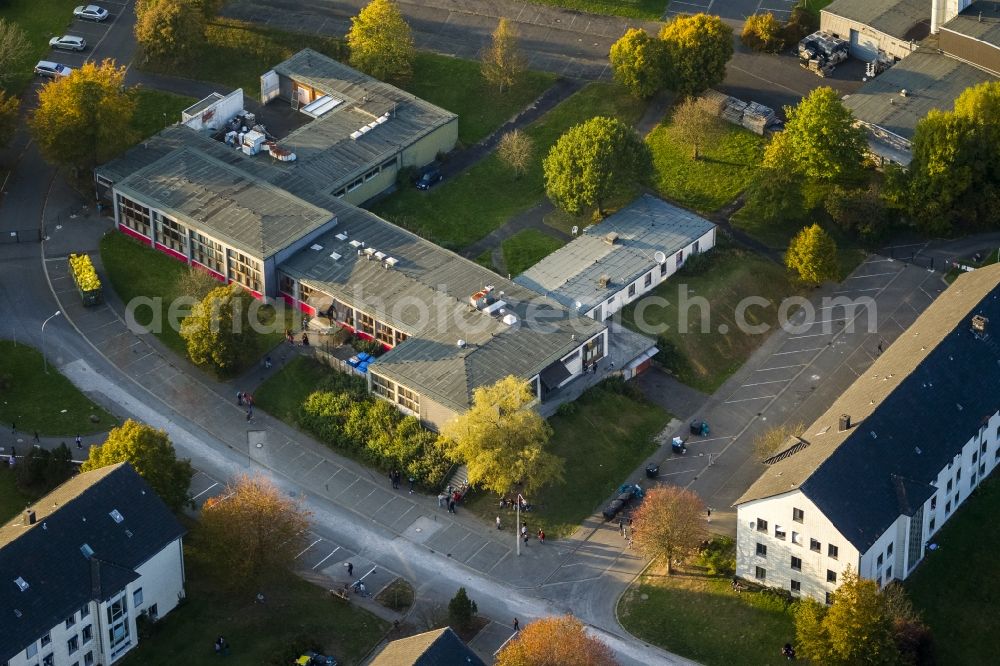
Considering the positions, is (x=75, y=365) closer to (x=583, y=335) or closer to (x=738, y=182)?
(x=583, y=335)

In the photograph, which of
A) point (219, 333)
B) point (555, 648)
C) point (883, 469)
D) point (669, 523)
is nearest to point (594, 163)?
point (219, 333)

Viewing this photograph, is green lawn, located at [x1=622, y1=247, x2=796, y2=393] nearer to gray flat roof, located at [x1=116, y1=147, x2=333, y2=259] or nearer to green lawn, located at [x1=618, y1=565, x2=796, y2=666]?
green lawn, located at [x1=618, y1=565, x2=796, y2=666]

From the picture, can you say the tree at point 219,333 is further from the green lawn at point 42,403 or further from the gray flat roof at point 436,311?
the green lawn at point 42,403

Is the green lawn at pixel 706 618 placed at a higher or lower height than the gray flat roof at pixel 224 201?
lower

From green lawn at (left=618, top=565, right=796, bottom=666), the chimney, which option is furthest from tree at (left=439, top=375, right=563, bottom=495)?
the chimney

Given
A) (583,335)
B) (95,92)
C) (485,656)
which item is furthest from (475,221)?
(485,656)

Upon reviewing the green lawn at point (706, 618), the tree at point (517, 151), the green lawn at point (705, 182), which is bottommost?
the green lawn at point (706, 618)

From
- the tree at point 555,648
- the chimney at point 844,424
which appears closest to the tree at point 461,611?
the tree at point 555,648
